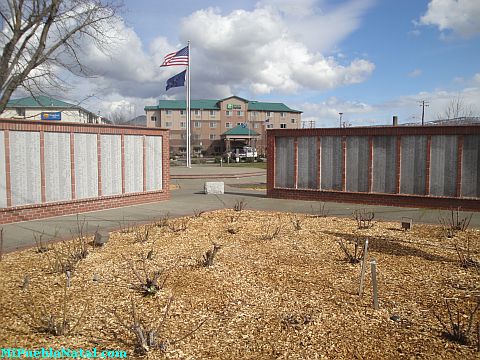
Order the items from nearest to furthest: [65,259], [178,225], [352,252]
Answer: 1. [65,259]
2. [352,252]
3. [178,225]

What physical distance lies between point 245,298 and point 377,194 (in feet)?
34.6

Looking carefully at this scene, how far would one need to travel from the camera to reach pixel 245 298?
515 centimetres

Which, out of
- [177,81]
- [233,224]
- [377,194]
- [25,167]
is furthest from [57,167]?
[177,81]

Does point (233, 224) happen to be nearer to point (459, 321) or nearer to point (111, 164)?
point (111, 164)

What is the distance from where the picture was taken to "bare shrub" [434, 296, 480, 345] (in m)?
3.89

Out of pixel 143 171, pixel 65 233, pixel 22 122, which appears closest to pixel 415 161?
pixel 143 171

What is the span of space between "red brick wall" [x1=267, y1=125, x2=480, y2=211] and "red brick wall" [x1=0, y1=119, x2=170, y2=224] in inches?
172

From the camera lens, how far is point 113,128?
1346 cm

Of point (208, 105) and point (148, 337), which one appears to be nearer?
point (148, 337)

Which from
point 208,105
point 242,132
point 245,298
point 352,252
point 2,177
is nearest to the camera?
point 245,298

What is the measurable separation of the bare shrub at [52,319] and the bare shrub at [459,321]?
376 cm

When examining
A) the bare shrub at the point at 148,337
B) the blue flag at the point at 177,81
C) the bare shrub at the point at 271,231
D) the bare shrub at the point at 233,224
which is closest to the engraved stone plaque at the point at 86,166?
the bare shrub at the point at 233,224

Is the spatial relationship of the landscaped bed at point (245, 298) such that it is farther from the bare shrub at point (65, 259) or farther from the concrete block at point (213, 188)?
the concrete block at point (213, 188)

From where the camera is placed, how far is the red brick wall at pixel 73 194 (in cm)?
1060
